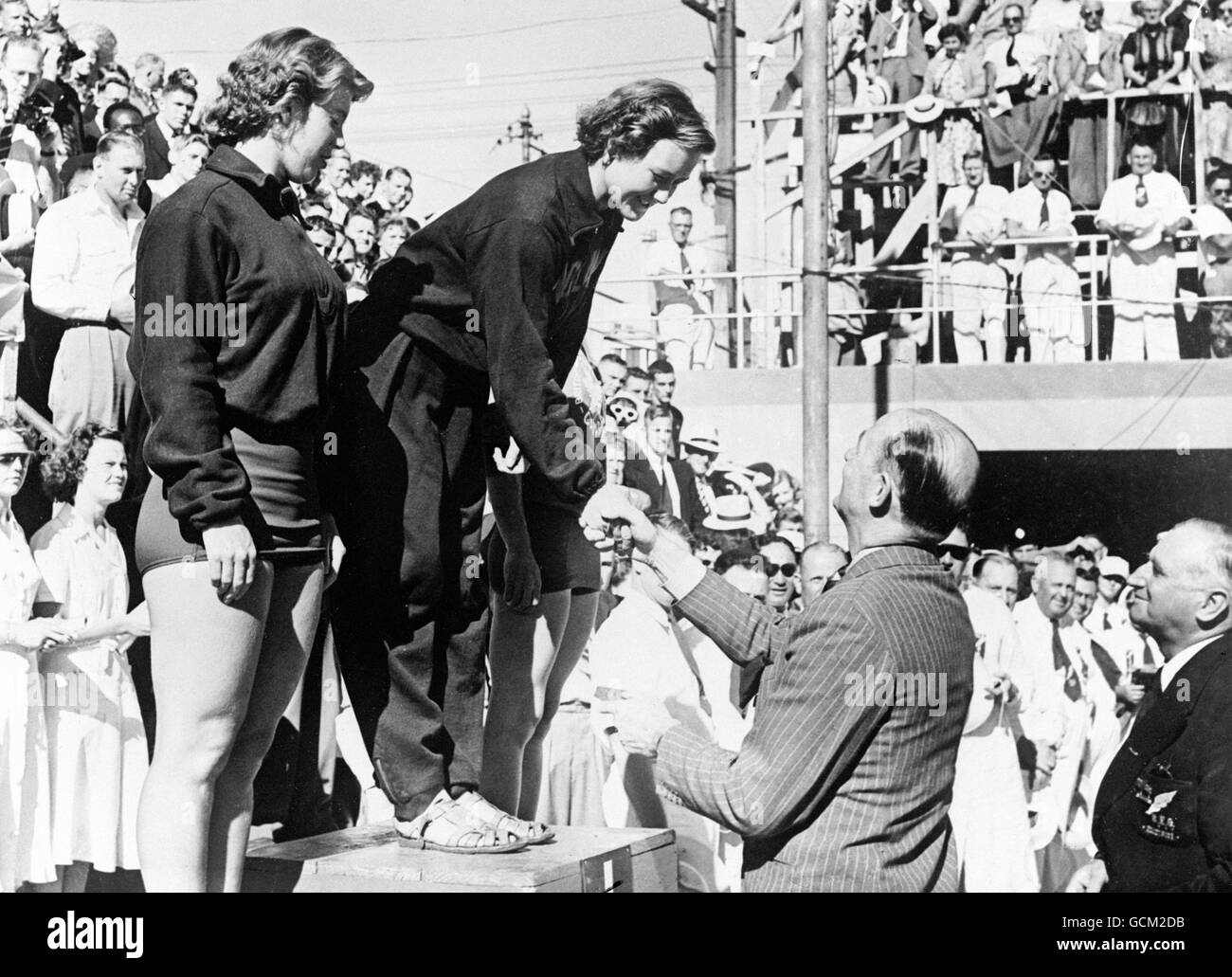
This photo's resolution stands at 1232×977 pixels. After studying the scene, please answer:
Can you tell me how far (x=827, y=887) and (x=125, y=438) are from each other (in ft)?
7.22

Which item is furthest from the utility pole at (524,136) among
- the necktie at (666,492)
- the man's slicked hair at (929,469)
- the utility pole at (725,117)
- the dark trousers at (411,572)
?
the man's slicked hair at (929,469)

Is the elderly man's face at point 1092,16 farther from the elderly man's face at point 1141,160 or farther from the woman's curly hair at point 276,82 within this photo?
the woman's curly hair at point 276,82

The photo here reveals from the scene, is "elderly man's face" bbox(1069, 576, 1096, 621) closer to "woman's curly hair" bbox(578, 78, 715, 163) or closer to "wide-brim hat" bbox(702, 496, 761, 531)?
"wide-brim hat" bbox(702, 496, 761, 531)

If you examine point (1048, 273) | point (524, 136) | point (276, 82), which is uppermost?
point (524, 136)

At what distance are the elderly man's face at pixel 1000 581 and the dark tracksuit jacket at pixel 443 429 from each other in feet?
7.99

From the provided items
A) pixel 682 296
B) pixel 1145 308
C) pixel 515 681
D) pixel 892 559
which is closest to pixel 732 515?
pixel 682 296

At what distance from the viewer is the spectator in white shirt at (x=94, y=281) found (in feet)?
Result: 11.4

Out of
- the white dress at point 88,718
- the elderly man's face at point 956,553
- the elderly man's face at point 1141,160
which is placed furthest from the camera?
the elderly man's face at point 1141,160

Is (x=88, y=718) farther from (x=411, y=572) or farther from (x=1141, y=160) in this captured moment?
(x=1141, y=160)

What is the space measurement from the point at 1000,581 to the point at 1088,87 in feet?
5.80

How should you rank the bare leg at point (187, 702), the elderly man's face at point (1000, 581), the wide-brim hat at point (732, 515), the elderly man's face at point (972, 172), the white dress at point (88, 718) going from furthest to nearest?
the elderly man's face at point (972, 172) → the elderly man's face at point (1000, 581) → the wide-brim hat at point (732, 515) → the white dress at point (88, 718) → the bare leg at point (187, 702)

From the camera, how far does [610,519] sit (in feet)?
8.23

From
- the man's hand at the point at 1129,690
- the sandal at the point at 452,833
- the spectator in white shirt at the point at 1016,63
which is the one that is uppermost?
the spectator in white shirt at the point at 1016,63
